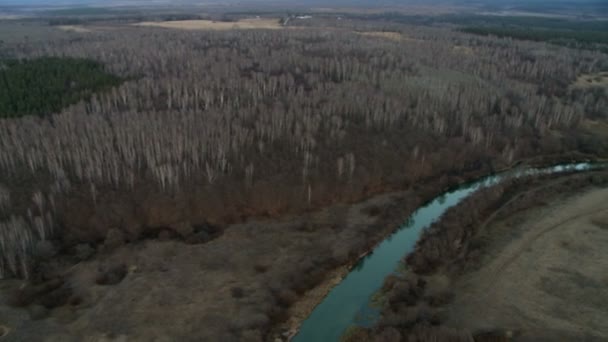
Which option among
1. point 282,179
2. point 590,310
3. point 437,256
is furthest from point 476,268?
point 282,179

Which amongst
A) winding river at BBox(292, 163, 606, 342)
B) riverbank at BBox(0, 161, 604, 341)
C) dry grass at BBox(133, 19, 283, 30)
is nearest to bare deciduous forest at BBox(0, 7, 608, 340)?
riverbank at BBox(0, 161, 604, 341)

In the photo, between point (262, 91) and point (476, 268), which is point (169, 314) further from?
point (262, 91)

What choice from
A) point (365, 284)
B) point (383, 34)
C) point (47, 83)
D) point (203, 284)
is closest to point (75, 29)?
point (383, 34)

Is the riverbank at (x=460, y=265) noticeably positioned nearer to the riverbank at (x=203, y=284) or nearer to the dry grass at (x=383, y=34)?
the riverbank at (x=203, y=284)

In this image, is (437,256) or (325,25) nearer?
(437,256)

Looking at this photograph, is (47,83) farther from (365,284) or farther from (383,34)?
(383,34)
